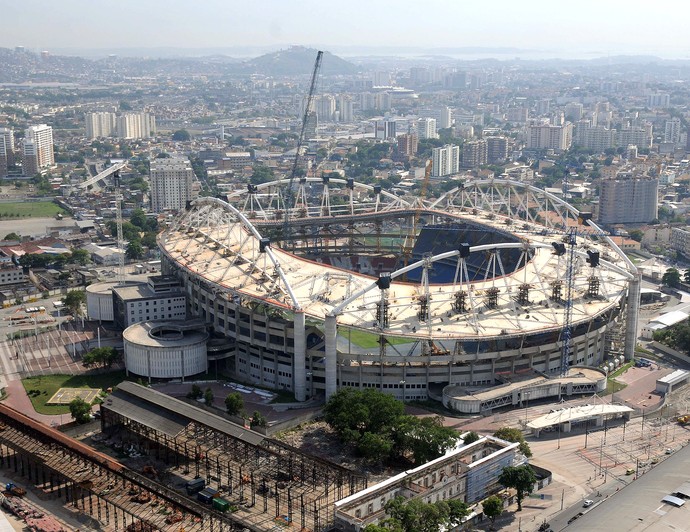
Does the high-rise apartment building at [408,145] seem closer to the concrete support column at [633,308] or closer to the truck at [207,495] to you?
the concrete support column at [633,308]

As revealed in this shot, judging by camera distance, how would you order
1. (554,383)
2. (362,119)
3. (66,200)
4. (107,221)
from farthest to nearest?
1. (362,119)
2. (66,200)
3. (107,221)
4. (554,383)

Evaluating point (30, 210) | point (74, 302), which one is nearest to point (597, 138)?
point (30, 210)

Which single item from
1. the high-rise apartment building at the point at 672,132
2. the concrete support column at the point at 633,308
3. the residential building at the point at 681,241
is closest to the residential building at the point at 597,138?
the high-rise apartment building at the point at 672,132

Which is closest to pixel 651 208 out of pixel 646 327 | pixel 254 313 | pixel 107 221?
pixel 646 327

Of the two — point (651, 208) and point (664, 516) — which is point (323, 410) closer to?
point (664, 516)

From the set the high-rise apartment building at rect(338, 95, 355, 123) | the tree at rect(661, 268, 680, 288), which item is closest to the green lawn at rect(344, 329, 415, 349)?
the tree at rect(661, 268, 680, 288)

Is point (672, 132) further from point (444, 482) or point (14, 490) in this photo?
point (14, 490)

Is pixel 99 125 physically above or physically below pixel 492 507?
above
